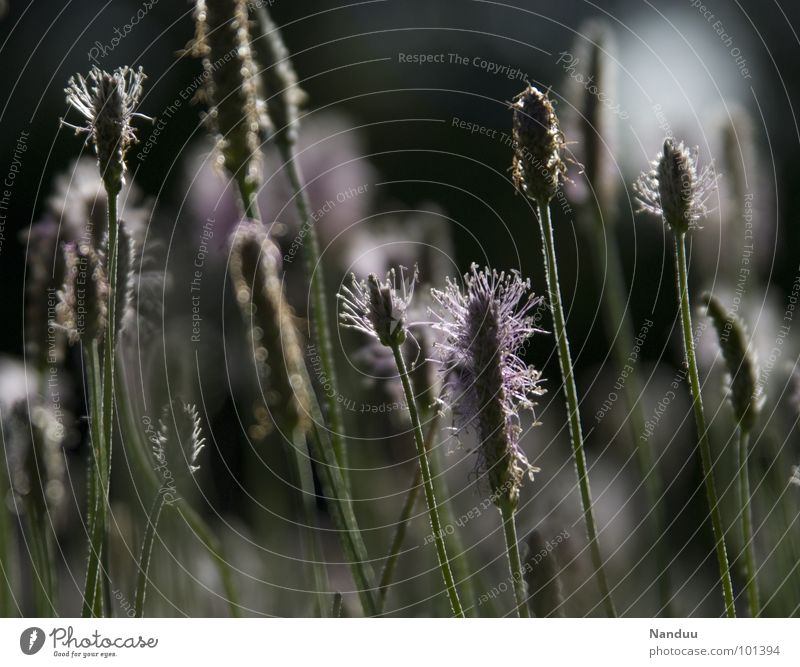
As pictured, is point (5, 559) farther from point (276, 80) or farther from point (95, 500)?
point (276, 80)

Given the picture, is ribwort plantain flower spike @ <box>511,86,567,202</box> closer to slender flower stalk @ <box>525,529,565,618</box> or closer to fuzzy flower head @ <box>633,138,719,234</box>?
fuzzy flower head @ <box>633,138,719,234</box>

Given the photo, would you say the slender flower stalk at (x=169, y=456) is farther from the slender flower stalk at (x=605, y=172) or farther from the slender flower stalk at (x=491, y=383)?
the slender flower stalk at (x=605, y=172)

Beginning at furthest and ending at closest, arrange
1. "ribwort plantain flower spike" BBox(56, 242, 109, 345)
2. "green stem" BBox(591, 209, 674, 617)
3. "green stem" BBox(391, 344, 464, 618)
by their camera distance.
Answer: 1. "green stem" BBox(591, 209, 674, 617)
2. "ribwort plantain flower spike" BBox(56, 242, 109, 345)
3. "green stem" BBox(391, 344, 464, 618)

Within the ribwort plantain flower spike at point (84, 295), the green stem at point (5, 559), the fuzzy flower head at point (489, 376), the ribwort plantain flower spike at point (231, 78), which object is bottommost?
the green stem at point (5, 559)

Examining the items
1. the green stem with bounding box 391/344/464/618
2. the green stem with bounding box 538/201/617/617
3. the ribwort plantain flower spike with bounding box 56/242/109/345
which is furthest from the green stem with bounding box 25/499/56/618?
the green stem with bounding box 538/201/617/617

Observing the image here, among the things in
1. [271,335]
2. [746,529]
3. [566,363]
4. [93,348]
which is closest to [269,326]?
[271,335]

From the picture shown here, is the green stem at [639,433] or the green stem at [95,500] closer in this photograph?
the green stem at [95,500]

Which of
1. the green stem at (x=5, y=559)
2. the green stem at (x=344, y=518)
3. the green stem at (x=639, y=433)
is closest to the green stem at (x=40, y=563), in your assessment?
the green stem at (x=5, y=559)
